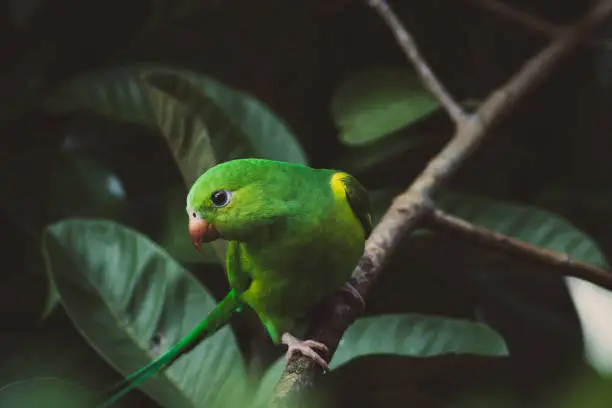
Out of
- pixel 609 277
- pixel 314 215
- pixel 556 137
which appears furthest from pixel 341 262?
pixel 556 137

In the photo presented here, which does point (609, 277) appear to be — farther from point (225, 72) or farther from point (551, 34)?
point (225, 72)

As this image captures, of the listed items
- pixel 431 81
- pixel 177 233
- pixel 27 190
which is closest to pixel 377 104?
pixel 431 81

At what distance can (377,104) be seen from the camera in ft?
4.31

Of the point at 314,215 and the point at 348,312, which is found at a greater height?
the point at 314,215

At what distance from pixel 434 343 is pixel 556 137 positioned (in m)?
0.83

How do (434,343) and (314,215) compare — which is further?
(434,343)

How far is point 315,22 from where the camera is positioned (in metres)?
1.53

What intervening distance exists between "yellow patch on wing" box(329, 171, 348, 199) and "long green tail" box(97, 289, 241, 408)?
17 centimetres

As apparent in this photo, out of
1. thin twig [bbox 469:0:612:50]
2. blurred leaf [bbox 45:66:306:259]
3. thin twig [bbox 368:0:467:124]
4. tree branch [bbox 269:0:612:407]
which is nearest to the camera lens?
tree branch [bbox 269:0:612:407]

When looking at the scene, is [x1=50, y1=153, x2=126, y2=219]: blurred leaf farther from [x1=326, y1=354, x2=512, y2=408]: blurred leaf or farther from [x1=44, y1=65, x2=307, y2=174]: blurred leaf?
[x1=326, y1=354, x2=512, y2=408]: blurred leaf

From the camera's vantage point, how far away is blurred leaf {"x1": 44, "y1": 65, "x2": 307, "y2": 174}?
98 centimetres

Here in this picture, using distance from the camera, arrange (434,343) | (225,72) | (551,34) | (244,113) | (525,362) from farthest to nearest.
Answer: (225,72)
(551,34)
(525,362)
(244,113)
(434,343)

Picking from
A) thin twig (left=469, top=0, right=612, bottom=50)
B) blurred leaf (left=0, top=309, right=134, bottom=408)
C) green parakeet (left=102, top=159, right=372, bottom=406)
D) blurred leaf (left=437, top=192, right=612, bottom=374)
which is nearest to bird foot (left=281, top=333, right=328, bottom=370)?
green parakeet (left=102, top=159, right=372, bottom=406)

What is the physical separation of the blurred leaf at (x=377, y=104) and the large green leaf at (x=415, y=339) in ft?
1.17
